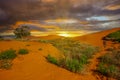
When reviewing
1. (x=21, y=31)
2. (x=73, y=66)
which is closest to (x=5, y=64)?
(x=73, y=66)

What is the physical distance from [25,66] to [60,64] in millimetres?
2076

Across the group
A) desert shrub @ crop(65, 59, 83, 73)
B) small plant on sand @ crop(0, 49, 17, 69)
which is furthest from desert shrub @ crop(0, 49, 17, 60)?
desert shrub @ crop(65, 59, 83, 73)

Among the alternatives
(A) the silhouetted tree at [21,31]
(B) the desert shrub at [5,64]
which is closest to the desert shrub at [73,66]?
(B) the desert shrub at [5,64]

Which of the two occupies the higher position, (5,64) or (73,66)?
(5,64)

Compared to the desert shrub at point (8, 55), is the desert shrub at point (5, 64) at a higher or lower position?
lower

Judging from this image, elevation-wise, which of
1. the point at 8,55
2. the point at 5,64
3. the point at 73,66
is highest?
the point at 8,55

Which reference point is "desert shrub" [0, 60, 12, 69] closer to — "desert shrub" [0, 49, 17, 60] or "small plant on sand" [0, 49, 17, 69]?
"small plant on sand" [0, 49, 17, 69]

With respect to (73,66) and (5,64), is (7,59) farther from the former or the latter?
(73,66)

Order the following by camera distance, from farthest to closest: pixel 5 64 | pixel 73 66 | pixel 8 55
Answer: pixel 8 55
pixel 73 66
pixel 5 64

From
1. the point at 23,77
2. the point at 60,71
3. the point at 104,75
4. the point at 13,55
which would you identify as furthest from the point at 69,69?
the point at 13,55

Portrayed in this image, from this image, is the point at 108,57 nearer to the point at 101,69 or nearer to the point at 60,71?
the point at 101,69

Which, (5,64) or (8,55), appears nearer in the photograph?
(5,64)

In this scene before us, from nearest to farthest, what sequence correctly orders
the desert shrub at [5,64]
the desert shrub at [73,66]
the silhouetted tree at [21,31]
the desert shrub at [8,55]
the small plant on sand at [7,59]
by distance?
the desert shrub at [5,64] < the small plant on sand at [7,59] < the desert shrub at [73,66] < the desert shrub at [8,55] < the silhouetted tree at [21,31]

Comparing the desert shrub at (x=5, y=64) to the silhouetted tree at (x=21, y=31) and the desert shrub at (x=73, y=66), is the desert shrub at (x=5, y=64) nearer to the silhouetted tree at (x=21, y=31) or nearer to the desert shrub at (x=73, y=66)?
the desert shrub at (x=73, y=66)
